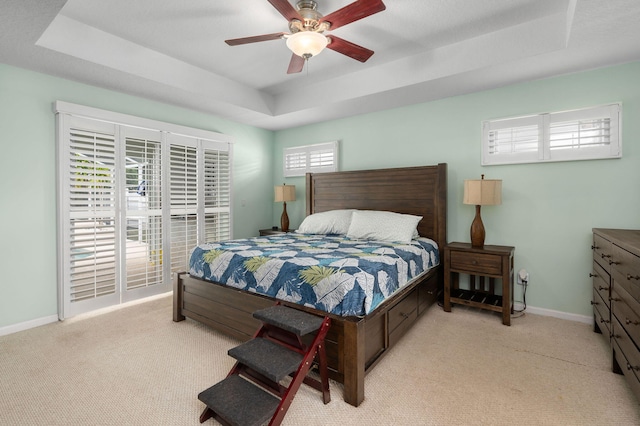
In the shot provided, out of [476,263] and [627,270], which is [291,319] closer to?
[627,270]

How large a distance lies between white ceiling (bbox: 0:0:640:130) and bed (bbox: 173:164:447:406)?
3.49 feet

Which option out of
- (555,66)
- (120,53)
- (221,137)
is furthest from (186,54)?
(555,66)

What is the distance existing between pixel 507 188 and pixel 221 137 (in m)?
3.83

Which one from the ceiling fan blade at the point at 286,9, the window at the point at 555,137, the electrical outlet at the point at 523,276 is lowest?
the electrical outlet at the point at 523,276

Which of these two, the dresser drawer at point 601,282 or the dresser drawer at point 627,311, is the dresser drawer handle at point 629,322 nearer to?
the dresser drawer at point 627,311

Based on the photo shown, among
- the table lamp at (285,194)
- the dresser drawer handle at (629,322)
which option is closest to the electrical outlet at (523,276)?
the dresser drawer handle at (629,322)

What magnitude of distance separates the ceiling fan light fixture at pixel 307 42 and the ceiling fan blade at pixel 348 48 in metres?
0.08

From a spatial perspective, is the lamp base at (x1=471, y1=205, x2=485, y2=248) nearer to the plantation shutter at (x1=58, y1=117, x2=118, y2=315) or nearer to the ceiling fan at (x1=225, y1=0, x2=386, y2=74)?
the ceiling fan at (x1=225, y1=0, x2=386, y2=74)

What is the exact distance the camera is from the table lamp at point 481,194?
10.2ft

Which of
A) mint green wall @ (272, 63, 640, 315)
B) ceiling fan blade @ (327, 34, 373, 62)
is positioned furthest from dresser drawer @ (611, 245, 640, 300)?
ceiling fan blade @ (327, 34, 373, 62)

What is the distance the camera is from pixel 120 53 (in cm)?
293

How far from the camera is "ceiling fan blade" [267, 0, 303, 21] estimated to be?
6.19 feet

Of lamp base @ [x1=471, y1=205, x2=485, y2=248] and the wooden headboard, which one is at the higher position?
the wooden headboard

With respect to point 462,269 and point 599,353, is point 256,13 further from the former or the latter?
point 599,353
